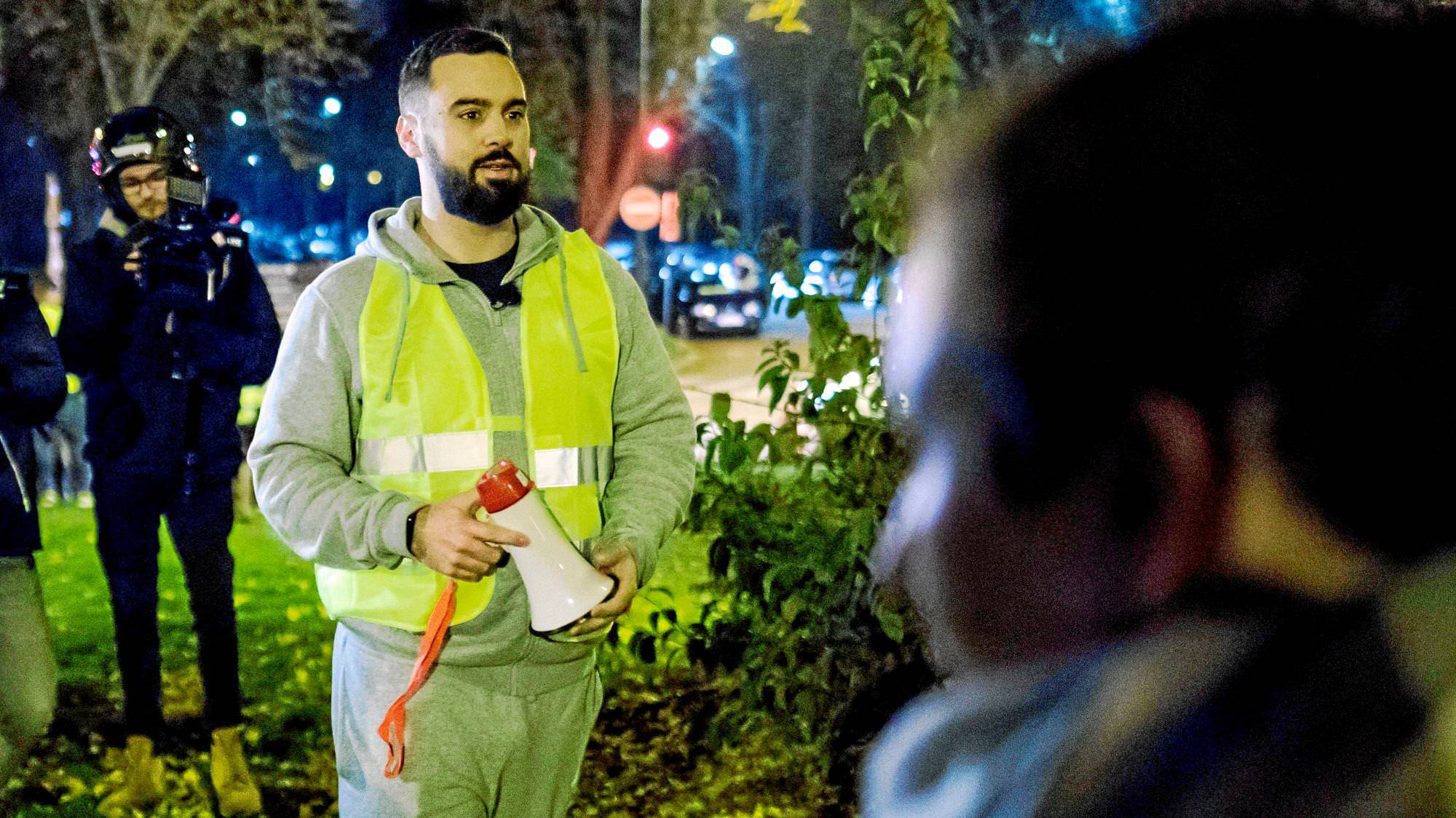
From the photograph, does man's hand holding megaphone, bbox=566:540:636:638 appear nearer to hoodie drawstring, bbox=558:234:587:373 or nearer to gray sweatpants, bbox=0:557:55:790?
hoodie drawstring, bbox=558:234:587:373

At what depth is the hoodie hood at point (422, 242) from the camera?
266 cm

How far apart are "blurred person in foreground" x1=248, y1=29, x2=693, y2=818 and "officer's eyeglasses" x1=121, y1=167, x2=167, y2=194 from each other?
1.99m

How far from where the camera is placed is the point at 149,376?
4.41 metres

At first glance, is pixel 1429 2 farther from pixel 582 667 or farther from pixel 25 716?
pixel 25 716

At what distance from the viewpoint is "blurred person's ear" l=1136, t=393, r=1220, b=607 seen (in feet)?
2.10

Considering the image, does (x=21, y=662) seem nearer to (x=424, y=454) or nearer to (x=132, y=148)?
(x=424, y=454)

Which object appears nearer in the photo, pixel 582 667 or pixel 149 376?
pixel 582 667

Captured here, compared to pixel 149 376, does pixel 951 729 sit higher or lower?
higher

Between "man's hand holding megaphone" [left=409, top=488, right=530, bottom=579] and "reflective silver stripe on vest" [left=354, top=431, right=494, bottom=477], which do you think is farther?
"reflective silver stripe on vest" [left=354, top=431, right=494, bottom=477]

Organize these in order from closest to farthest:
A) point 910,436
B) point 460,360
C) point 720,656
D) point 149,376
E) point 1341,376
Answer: point 1341,376 → point 910,436 → point 460,360 → point 720,656 → point 149,376

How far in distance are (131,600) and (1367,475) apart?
456 centimetres

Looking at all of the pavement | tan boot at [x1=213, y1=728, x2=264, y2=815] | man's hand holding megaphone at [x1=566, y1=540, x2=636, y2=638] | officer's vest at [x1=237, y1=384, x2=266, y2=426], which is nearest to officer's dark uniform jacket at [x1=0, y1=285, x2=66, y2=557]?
tan boot at [x1=213, y1=728, x2=264, y2=815]

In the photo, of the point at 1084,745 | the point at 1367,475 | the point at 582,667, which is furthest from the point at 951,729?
the point at 582,667

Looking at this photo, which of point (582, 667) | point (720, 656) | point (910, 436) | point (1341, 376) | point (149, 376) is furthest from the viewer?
point (149, 376)
